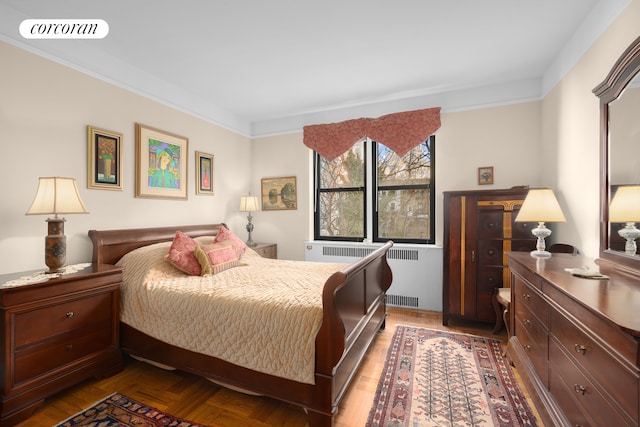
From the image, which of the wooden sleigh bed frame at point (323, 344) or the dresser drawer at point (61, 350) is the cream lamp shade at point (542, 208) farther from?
the dresser drawer at point (61, 350)

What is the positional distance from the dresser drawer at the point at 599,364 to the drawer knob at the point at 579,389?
0.08 metres

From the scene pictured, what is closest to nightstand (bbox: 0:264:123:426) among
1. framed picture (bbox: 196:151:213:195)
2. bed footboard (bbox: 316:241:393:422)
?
framed picture (bbox: 196:151:213:195)

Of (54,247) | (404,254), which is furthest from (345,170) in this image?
(54,247)

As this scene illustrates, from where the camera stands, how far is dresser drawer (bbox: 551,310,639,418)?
894 mm

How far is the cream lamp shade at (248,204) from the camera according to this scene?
4.08 m

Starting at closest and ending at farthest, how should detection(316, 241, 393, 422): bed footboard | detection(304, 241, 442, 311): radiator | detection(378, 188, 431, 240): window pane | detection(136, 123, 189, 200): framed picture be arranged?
1. detection(316, 241, 393, 422): bed footboard
2. detection(136, 123, 189, 200): framed picture
3. detection(304, 241, 442, 311): radiator
4. detection(378, 188, 431, 240): window pane

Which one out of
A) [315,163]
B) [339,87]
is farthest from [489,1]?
[315,163]

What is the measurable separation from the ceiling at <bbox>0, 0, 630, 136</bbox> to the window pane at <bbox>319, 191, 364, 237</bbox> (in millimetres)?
1268

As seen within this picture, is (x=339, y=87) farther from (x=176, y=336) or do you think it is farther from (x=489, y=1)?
(x=176, y=336)

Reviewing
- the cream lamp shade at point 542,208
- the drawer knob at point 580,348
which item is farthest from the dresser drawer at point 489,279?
the drawer knob at point 580,348

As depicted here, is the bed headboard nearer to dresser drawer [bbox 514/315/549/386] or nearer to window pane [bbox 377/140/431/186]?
window pane [bbox 377/140/431/186]

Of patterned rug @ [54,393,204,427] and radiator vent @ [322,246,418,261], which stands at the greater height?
radiator vent @ [322,246,418,261]

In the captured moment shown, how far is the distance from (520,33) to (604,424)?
109 inches

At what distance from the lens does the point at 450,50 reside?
2.65 metres
